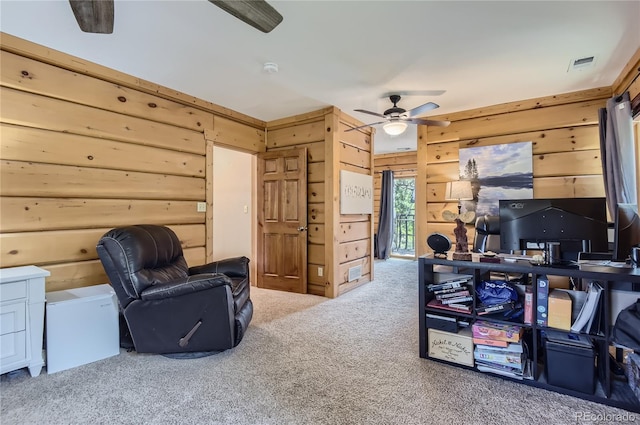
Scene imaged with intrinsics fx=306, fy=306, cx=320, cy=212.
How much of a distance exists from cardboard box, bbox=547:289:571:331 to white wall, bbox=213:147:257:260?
3702mm

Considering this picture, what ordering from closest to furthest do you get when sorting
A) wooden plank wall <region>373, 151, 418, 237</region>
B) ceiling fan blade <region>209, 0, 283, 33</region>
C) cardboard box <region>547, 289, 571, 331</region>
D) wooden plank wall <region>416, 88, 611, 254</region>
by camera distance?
1. ceiling fan blade <region>209, 0, 283, 33</region>
2. cardboard box <region>547, 289, 571, 331</region>
3. wooden plank wall <region>416, 88, 611, 254</region>
4. wooden plank wall <region>373, 151, 418, 237</region>

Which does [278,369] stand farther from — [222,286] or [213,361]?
[222,286]

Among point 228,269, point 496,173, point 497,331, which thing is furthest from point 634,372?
point 228,269

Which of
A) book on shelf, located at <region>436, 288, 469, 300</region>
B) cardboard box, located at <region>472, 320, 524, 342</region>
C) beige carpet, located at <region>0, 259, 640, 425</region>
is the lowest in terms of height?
beige carpet, located at <region>0, 259, 640, 425</region>

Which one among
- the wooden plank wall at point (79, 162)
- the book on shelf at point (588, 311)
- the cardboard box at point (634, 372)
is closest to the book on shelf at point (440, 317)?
the book on shelf at point (588, 311)

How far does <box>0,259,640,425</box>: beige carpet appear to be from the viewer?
170 centimetres

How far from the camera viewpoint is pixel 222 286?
7.39 ft

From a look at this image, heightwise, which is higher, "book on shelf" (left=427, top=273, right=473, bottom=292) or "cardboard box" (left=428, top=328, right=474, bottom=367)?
"book on shelf" (left=427, top=273, right=473, bottom=292)

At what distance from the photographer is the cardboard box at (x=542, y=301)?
199 cm

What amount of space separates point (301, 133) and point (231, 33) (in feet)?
6.85

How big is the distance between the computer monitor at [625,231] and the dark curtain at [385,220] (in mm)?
5405

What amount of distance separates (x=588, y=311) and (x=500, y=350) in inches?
22.6

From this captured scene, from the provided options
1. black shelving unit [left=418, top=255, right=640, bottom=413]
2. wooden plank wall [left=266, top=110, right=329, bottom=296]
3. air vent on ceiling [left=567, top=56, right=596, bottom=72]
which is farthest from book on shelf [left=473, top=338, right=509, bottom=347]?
air vent on ceiling [left=567, top=56, right=596, bottom=72]

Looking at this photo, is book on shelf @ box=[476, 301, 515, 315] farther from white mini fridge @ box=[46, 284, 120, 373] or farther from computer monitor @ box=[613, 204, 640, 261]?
white mini fridge @ box=[46, 284, 120, 373]
